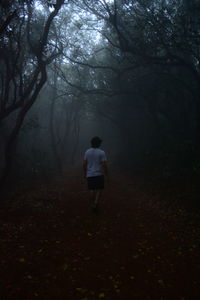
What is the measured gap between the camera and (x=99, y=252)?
252 inches

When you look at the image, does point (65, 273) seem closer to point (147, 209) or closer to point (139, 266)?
point (139, 266)

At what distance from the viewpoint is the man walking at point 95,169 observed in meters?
9.55

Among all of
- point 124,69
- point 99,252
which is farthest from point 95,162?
point 124,69

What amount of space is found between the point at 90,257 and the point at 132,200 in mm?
6184

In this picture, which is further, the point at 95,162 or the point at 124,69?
the point at 124,69

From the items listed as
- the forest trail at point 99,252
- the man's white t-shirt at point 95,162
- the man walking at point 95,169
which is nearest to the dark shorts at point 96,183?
the man walking at point 95,169

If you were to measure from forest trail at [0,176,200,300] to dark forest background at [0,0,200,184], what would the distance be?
384 centimetres

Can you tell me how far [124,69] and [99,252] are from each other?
1168 centimetres

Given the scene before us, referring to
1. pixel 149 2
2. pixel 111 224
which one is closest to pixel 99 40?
pixel 149 2

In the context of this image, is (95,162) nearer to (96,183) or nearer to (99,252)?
(96,183)

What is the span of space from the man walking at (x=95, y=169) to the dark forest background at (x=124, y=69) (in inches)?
141

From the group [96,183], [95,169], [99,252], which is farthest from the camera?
[95,169]

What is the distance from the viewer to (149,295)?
15.5 feet

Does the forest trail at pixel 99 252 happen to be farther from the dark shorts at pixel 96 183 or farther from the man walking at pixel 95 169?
the dark shorts at pixel 96 183
